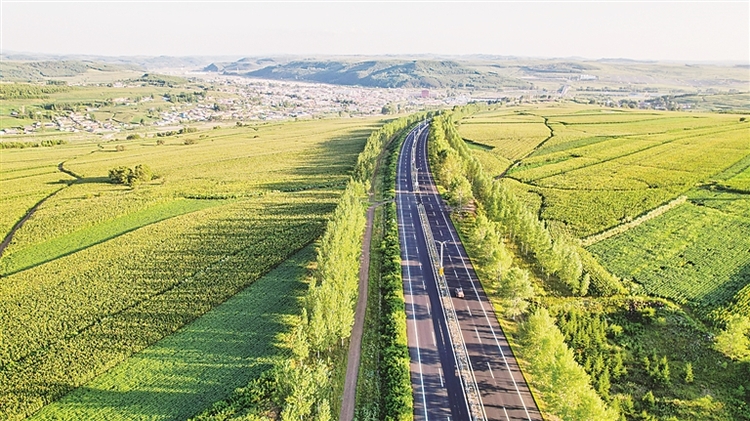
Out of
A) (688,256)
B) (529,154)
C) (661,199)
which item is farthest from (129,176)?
(661,199)

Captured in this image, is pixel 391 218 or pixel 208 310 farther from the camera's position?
pixel 391 218

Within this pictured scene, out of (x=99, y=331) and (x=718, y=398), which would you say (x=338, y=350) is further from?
(x=718, y=398)

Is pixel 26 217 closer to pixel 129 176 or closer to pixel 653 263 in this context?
pixel 129 176

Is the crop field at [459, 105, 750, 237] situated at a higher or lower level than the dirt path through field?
higher

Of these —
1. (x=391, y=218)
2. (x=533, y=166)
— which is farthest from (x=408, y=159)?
(x=391, y=218)

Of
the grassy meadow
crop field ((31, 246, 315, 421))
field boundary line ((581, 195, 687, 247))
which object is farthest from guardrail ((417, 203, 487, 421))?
field boundary line ((581, 195, 687, 247))

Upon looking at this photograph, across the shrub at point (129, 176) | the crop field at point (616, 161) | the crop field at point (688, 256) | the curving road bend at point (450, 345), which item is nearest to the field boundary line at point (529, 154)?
the crop field at point (616, 161)

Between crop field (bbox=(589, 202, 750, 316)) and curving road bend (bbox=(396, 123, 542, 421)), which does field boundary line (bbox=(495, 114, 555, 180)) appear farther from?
curving road bend (bbox=(396, 123, 542, 421))
